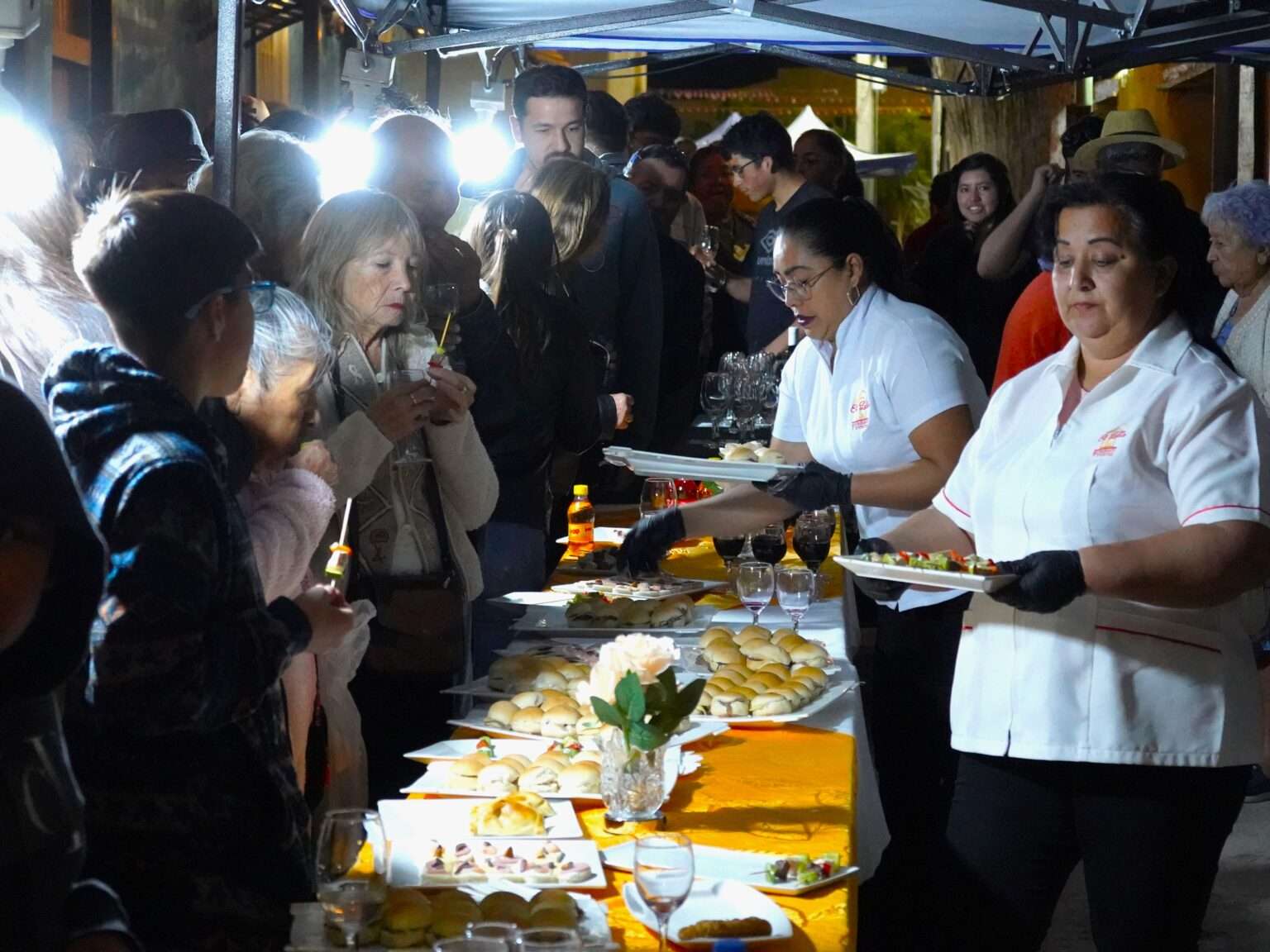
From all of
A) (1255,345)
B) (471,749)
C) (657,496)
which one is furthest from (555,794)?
(1255,345)

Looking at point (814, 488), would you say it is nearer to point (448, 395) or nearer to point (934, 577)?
point (448, 395)

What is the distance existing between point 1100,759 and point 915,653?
1.16 meters

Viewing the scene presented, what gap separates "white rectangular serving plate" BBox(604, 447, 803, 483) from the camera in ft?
10.9

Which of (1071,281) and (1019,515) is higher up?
(1071,281)

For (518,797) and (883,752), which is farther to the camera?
(883,752)

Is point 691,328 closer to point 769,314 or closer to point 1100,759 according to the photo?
point 769,314

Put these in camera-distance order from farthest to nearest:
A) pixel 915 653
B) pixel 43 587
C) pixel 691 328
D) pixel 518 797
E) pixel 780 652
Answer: pixel 691 328, pixel 915 653, pixel 780 652, pixel 518 797, pixel 43 587

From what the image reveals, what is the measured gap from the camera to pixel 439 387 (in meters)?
2.89

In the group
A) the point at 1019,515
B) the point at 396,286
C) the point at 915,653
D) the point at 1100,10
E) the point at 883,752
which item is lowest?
the point at 883,752

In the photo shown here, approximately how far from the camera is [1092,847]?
94.7 inches

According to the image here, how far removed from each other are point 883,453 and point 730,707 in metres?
1.15

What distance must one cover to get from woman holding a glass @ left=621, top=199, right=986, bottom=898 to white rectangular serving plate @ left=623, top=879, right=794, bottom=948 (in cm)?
156

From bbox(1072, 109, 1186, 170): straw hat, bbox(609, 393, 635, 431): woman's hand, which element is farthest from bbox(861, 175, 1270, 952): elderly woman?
bbox(1072, 109, 1186, 170): straw hat

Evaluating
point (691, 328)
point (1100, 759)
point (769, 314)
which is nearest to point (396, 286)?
point (1100, 759)
